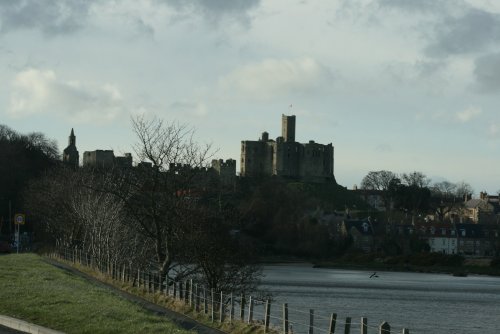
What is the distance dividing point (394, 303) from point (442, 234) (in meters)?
98.5

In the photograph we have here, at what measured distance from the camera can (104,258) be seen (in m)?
44.4

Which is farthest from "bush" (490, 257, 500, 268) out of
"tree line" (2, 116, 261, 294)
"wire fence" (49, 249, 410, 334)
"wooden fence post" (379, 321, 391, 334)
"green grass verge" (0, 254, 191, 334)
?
"wooden fence post" (379, 321, 391, 334)

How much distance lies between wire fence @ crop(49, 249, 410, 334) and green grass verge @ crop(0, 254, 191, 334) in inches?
83.1

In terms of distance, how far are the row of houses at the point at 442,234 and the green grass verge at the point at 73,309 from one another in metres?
121

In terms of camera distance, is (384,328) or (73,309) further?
(73,309)

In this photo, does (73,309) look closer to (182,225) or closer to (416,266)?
(182,225)

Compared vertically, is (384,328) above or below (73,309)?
above

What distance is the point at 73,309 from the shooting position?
2272cm

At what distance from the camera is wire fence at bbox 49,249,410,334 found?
21.7m

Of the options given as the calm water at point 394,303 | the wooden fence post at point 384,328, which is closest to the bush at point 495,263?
the calm water at point 394,303

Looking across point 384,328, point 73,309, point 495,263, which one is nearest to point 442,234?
point 495,263

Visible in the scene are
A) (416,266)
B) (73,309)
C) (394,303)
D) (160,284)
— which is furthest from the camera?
(416,266)

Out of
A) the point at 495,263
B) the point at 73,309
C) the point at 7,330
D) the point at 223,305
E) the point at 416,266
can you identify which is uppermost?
the point at 495,263

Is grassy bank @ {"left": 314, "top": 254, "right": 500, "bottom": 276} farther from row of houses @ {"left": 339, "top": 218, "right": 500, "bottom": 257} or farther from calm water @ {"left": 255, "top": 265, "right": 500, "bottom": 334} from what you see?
calm water @ {"left": 255, "top": 265, "right": 500, "bottom": 334}
